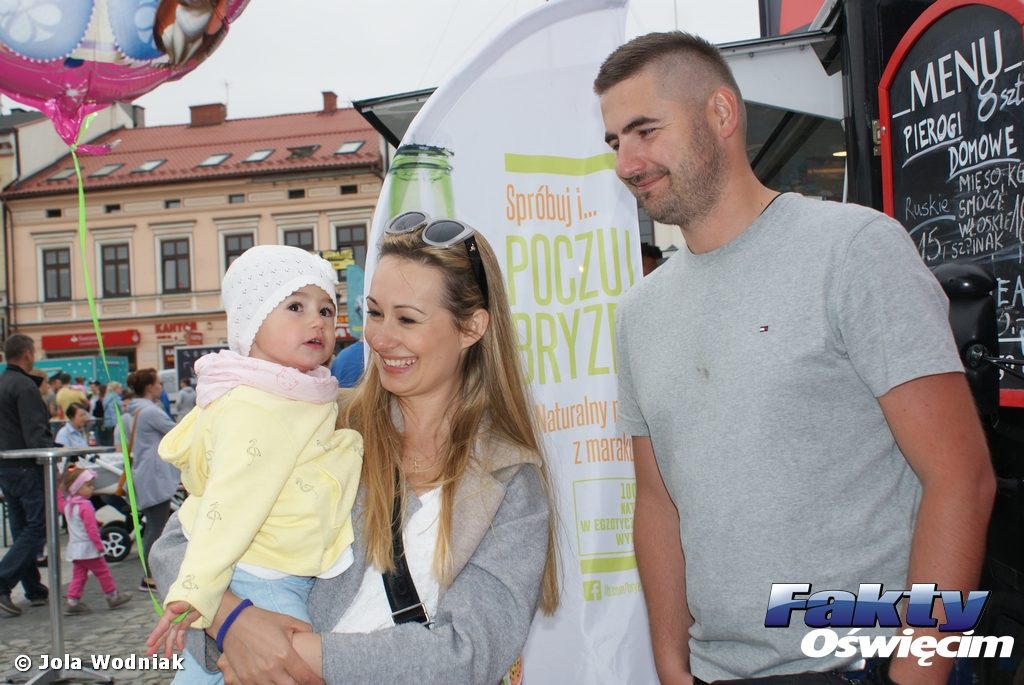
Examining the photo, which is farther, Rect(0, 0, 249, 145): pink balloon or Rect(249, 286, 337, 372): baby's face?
Rect(0, 0, 249, 145): pink balloon

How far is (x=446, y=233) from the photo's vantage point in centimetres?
193

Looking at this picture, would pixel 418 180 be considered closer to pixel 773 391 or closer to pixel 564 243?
pixel 564 243

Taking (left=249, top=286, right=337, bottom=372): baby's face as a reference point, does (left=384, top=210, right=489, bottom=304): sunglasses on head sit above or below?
above

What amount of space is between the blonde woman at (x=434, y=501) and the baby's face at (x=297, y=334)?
13 cm

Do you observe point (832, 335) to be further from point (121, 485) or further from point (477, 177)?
point (121, 485)

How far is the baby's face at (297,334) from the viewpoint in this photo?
6.68 feet

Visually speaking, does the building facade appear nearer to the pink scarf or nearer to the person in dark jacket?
the person in dark jacket

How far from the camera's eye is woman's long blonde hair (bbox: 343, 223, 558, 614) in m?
1.77

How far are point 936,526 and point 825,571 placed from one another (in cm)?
20

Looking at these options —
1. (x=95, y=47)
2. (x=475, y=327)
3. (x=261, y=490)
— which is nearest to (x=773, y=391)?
(x=475, y=327)

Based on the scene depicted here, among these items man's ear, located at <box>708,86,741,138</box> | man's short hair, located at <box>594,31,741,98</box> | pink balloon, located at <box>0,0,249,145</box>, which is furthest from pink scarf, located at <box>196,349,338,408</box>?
pink balloon, located at <box>0,0,249,145</box>

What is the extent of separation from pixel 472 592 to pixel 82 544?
19.0 feet

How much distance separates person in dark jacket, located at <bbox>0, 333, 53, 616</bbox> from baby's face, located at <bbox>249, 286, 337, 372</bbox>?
5458mm

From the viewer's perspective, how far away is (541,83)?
261 centimetres
